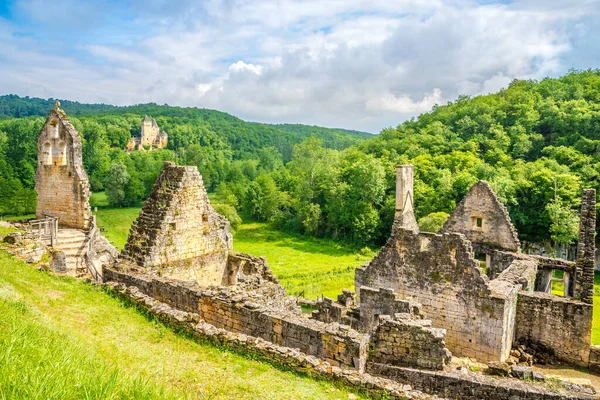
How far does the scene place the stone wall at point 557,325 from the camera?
12383 mm

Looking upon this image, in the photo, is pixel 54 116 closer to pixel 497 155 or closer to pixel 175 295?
pixel 175 295

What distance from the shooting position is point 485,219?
1773 centimetres

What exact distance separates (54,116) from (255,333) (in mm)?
17050

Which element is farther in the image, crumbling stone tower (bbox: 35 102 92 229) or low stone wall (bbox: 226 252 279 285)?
crumbling stone tower (bbox: 35 102 92 229)

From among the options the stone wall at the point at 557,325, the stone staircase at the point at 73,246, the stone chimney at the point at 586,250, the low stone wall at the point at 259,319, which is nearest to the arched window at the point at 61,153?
the stone staircase at the point at 73,246

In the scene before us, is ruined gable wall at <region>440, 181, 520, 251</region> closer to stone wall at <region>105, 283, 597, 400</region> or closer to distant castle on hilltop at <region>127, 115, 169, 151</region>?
stone wall at <region>105, 283, 597, 400</region>

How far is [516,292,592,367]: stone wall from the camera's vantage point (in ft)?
40.6

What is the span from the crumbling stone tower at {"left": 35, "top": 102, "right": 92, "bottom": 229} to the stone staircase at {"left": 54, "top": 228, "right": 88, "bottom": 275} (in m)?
0.87

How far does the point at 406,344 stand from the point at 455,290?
16.2 ft

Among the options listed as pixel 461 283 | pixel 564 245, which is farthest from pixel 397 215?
pixel 564 245

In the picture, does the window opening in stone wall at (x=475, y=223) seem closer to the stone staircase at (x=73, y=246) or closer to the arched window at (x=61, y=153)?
the stone staircase at (x=73, y=246)

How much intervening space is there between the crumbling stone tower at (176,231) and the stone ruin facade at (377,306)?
3 cm

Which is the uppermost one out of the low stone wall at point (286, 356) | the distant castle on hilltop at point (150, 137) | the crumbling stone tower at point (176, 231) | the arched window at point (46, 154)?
the distant castle on hilltop at point (150, 137)

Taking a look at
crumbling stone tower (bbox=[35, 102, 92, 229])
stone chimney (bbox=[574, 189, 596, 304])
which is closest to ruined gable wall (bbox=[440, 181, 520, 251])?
stone chimney (bbox=[574, 189, 596, 304])
